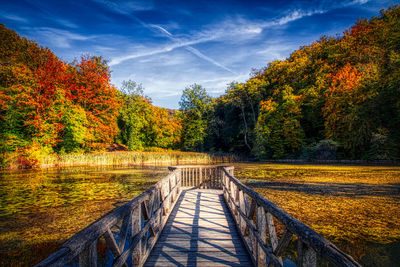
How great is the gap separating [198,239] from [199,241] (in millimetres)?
96

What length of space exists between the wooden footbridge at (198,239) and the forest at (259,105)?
22264 mm

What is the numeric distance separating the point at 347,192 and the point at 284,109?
26.0 metres

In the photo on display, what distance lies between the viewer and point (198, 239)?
13.6 ft

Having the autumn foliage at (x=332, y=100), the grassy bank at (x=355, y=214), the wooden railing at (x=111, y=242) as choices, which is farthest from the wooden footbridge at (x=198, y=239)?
the autumn foliage at (x=332, y=100)

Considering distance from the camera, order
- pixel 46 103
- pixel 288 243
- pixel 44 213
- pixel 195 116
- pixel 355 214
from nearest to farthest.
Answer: pixel 288 243 → pixel 355 214 → pixel 44 213 → pixel 46 103 → pixel 195 116

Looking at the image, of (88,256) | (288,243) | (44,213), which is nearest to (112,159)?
(44,213)

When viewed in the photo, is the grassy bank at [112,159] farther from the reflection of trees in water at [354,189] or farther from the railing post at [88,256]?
the railing post at [88,256]

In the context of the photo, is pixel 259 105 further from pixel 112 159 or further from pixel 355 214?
pixel 355 214

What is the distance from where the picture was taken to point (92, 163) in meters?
24.9

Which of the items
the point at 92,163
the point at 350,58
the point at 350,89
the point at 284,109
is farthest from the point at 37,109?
the point at 350,58

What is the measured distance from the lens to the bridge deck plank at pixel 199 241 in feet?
10.9

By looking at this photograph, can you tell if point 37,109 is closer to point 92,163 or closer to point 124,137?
point 92,163

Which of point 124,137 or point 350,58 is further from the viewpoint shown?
point 124,137

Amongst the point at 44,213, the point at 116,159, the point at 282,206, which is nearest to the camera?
the point at 44,213
